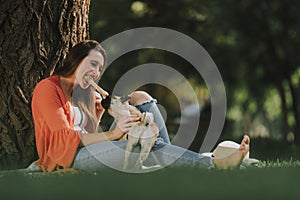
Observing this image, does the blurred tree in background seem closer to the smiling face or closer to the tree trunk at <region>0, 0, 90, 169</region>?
the tree trunk at <region>0, 0, 90, 169</region>

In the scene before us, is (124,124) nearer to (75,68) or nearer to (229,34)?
(75,68)

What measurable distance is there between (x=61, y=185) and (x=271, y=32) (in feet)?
41.5

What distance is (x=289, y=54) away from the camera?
16625mm

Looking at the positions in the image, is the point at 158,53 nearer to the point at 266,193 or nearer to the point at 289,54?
Answer: the point at 289,54

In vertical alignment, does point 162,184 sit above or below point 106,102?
below

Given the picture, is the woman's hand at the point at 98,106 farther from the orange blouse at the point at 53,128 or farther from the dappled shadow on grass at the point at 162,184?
the dappled shadow on grass at the point at 162,184

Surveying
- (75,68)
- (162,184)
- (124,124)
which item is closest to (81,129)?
(75,68)

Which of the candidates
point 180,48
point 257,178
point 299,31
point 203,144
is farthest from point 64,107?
point 180,48

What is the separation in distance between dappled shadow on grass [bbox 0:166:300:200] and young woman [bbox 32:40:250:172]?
0.35 metres

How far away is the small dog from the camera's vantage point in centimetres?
588

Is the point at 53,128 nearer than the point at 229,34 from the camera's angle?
Yes

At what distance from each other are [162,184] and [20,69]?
244 cm

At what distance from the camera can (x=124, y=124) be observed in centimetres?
586

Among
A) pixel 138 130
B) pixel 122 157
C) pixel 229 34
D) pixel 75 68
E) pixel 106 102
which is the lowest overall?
pixel 122 157
